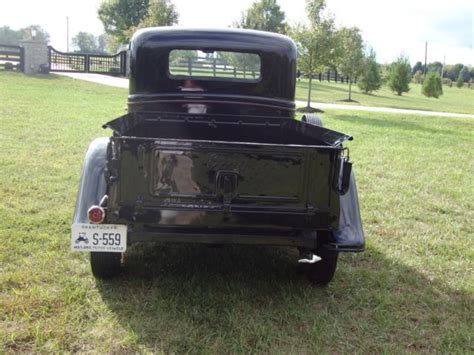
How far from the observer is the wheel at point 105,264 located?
11.4ft

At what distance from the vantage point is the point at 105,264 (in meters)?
3.53

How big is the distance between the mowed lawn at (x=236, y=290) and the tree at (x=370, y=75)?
91.3ft

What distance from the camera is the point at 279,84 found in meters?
4.91

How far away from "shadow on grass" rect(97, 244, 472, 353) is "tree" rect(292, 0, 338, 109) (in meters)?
15.7

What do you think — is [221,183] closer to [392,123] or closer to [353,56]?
[392,123]

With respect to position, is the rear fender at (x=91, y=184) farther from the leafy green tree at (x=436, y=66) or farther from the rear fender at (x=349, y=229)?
the leafy green tree at (x=436, y=66)

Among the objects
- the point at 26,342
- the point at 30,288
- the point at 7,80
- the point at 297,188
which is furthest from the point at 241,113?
the point at 7,80

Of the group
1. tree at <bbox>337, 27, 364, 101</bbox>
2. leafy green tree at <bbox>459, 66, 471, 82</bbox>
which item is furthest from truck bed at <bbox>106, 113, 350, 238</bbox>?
leafy green tree at <bbox>459, 66, 471, 82</bbox>

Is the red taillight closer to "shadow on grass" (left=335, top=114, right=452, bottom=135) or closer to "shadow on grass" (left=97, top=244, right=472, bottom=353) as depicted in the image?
"shadow on grass" (left=97, top=244, right=472, bottom=353)

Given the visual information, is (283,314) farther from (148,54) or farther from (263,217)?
(148,54)

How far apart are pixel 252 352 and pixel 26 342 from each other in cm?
123

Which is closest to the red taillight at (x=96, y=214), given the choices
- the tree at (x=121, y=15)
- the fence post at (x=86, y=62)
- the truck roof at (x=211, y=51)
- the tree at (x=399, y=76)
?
the truck roof at (x=211, y=51)

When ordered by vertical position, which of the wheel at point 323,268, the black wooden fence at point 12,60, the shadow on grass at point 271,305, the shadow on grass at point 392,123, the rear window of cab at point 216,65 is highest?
the black wooden fence at point 12,60

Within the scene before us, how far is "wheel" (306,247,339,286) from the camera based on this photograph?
11.6 feet
